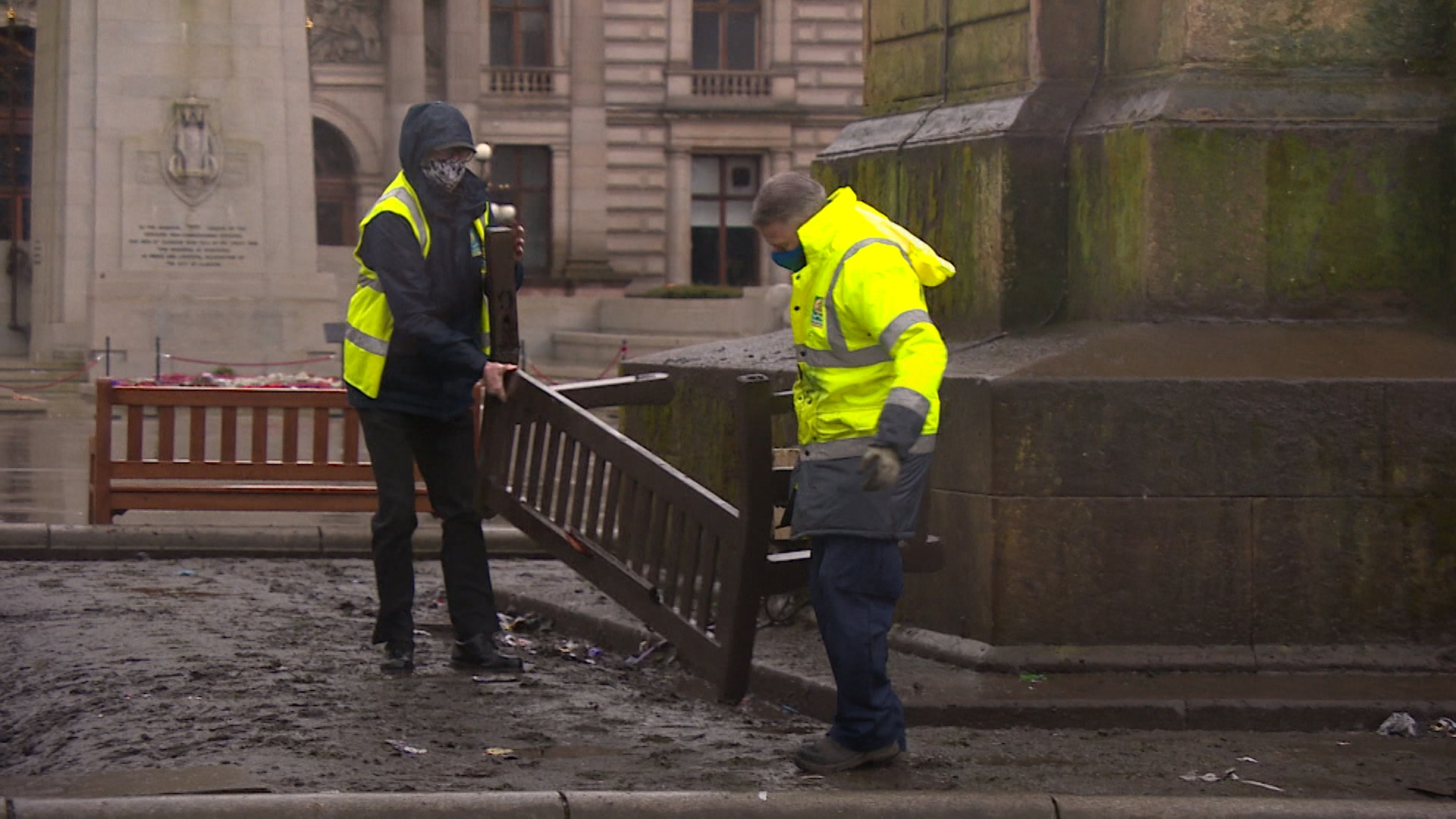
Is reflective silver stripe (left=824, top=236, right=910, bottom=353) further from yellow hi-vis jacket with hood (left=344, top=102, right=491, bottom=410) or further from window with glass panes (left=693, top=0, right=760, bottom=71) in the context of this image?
window with glass panes (left=693, top=0, right=760, bottom=71)

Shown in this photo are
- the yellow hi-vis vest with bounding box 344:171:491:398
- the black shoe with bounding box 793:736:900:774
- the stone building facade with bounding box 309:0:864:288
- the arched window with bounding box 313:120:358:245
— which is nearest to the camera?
the black shoe with bounding box 793:736:900:774

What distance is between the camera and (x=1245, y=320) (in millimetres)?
7230

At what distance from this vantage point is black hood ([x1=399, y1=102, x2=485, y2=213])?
23.4ft

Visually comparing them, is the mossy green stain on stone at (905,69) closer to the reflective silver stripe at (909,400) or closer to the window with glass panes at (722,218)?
the reflective silver stripe at (909,400)

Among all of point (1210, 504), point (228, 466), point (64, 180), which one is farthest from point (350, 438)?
point (64, 180)

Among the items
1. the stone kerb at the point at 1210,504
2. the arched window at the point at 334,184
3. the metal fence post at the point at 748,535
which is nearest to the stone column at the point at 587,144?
the arched window at the point at 334,184

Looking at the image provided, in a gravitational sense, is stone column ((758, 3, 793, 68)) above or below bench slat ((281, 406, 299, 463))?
above

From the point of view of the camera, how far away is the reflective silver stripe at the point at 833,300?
18.6ft

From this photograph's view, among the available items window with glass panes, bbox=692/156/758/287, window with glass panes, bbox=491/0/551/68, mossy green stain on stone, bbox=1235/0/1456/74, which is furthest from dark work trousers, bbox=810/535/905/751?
window with glass panes, bbox=692/156/758/287

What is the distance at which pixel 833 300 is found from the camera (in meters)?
5.70

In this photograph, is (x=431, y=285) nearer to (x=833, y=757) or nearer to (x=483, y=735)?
(x=483, y=735)

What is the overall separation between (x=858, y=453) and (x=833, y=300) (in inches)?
17.0

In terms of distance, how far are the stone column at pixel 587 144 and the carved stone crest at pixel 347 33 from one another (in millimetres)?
4521

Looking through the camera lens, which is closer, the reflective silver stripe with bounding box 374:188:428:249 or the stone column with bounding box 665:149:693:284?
the reflective silver stripe with bounding box 374:188:428:249
